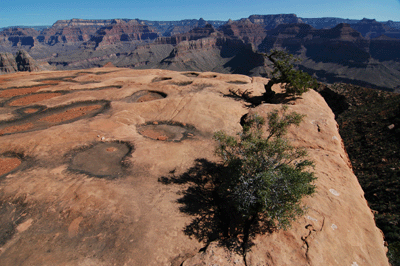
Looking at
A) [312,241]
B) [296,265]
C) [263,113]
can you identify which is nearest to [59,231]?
[296,265]

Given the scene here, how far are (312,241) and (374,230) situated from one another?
434cm

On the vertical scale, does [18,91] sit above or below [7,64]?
below

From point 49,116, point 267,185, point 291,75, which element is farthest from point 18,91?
point 291,75

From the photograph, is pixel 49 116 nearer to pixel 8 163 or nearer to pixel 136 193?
pixel 8 163

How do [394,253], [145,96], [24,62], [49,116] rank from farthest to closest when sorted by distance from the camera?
[24,62] < [145,96] < [49,116] < [394,253]

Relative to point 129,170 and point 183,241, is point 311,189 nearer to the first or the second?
point 183,241

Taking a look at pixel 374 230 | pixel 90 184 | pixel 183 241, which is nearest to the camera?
pixel 183 241

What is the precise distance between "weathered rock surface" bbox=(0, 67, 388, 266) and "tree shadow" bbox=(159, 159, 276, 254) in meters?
0.42

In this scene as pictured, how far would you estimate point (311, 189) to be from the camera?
10242 mm

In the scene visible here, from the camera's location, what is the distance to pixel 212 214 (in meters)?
11.6

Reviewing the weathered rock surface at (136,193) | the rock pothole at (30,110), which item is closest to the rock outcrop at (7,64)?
the rock pothole at (30,110)

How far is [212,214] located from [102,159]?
10191 mm

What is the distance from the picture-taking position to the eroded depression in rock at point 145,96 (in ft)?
94.2

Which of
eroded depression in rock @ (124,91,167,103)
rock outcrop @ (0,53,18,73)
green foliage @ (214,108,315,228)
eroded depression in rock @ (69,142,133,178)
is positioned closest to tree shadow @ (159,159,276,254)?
green foliage @ (214,108,315,228)
